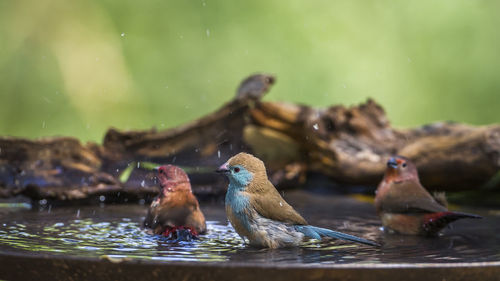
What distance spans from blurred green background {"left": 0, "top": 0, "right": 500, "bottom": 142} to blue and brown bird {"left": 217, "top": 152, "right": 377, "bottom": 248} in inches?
249

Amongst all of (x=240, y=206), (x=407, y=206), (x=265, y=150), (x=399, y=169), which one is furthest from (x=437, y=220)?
(x=265, y=150)

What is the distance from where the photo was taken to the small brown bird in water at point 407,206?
3.87 metres

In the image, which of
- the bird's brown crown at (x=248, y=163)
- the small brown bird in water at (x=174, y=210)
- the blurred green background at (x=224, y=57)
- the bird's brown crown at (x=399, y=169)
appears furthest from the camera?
the blurred green background at (x=224, y=57)

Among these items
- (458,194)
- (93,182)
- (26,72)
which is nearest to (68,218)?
(93,182)

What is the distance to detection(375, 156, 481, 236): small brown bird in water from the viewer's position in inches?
152

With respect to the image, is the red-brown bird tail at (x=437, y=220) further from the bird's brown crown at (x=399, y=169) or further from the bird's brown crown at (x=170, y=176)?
the bird's brown crown at (x=170, y=176)

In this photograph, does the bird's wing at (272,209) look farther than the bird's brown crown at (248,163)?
No

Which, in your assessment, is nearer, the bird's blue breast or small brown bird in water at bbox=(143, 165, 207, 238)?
the bird's blue breast

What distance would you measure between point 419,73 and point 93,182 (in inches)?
237

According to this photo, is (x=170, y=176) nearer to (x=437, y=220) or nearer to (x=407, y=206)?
(x=407, y=206)

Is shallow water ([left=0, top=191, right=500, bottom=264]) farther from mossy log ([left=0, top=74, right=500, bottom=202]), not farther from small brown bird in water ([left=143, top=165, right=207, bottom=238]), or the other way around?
mossy log ([left=0, top=74, right=500, bottom=202])

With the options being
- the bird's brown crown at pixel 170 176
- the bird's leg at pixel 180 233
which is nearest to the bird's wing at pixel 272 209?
the bird's leg at pixel 180 233

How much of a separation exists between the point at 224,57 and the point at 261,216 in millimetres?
6634

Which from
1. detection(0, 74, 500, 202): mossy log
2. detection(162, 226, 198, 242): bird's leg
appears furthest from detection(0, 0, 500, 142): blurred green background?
detection(162, 226, 198, 242): bird's leg
